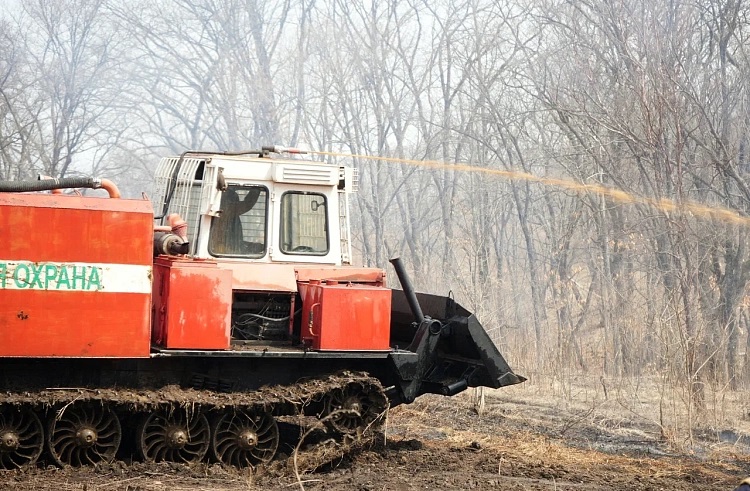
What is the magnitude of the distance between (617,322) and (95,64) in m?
18.7

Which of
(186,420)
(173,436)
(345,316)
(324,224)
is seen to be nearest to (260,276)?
(345,316)

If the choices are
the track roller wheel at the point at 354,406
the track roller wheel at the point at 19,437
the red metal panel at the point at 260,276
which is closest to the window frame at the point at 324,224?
the red metal panel at the point at 260,276

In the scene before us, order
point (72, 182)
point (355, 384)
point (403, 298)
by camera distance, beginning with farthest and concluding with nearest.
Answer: point (403, 298)
point (355, 384)
point (72, 182)

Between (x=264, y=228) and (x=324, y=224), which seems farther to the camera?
(x=324, y=224)

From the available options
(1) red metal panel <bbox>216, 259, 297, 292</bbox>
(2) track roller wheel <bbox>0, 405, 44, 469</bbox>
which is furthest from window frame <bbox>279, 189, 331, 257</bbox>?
(2) track roller wheel <bbox>0, 405, 44, 469</bbox>

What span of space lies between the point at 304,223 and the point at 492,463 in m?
2.90

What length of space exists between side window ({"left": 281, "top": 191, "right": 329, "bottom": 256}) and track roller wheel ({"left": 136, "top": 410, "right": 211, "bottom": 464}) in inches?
73.7

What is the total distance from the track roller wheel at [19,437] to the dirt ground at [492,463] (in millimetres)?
188

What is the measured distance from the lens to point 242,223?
9.48 metres

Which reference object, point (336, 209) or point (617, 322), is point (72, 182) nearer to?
point (336, 209)

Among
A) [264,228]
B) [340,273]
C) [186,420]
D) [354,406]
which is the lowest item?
[186,420]

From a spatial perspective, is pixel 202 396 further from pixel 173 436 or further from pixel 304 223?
pixel 304 223

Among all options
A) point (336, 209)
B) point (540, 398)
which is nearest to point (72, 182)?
point (336, 209)

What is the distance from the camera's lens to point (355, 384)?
9008 mm
